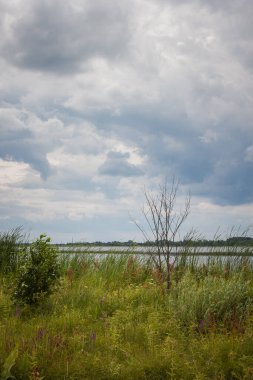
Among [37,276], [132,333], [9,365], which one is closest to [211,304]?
[132,333]

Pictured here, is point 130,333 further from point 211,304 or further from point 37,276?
point 37,276

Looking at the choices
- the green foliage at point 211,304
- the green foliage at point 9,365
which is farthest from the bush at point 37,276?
the green foliage at point 9,365

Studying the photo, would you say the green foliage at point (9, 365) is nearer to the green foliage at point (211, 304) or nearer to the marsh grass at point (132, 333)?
the marsh grass at point (132, 333)

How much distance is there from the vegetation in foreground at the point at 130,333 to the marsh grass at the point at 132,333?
0.01m

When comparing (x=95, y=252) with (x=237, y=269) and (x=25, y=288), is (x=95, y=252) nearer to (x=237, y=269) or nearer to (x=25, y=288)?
(x=237, y=269)

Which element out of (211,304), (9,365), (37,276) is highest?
(37,276)

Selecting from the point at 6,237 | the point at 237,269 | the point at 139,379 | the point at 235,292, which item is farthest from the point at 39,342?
the point at 6,237

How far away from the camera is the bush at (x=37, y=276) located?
9.31 meters

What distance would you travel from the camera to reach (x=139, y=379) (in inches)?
242

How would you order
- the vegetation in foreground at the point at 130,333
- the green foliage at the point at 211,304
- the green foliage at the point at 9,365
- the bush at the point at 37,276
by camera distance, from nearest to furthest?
the green foliage at the point at 9,365, the vegetation in foreground at the point at 130,333, the green foliage at the point at 211,304, the bush at the point at 37,276

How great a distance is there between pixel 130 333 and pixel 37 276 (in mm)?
2584

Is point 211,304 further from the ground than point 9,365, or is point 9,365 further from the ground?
point 211,304

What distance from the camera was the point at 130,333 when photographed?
7637mm

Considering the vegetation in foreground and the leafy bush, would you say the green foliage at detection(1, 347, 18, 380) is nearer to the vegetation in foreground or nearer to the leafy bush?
the vegetation in foreground
